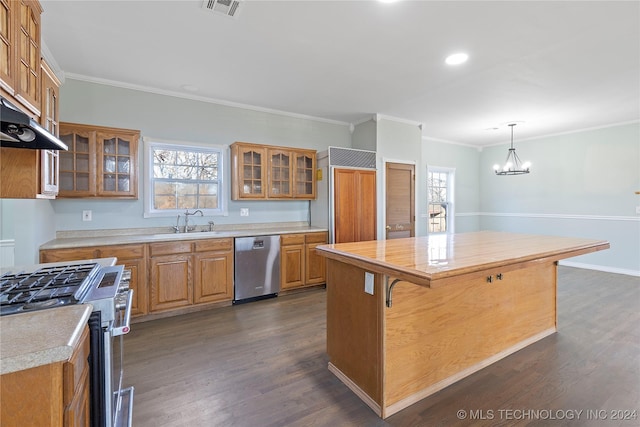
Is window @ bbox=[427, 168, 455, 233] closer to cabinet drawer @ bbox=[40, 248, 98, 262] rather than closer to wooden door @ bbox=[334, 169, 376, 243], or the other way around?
wooden door @ bbox=[334, 169, 376, 243]

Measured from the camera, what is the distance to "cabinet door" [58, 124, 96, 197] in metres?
3.06

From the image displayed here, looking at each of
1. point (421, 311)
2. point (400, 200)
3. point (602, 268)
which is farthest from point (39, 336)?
point (602, 268)

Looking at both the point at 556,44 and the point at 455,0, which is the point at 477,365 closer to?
the point at 455,0

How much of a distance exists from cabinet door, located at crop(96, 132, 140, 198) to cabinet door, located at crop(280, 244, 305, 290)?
1972 millimetres

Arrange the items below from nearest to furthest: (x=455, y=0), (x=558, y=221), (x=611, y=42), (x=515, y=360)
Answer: (x=455, y=0) < (x=515, y=360) < (x=611, y=42) < (x=558, y=221)

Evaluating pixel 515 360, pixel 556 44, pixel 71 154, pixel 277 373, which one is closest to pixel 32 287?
pixel 277 373

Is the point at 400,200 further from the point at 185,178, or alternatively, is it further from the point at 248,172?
the point at 185,178

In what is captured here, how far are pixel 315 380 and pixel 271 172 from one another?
9.49ft

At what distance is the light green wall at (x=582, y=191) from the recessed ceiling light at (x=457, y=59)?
4426 millimetres

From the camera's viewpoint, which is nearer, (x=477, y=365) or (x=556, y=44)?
(x=477, y=365)

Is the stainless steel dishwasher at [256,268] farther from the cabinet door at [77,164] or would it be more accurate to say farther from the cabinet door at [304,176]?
the cabinet door at [77,164]

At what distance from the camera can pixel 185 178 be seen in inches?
155

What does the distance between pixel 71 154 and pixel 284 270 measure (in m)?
2.75

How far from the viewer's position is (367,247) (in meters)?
2.25
